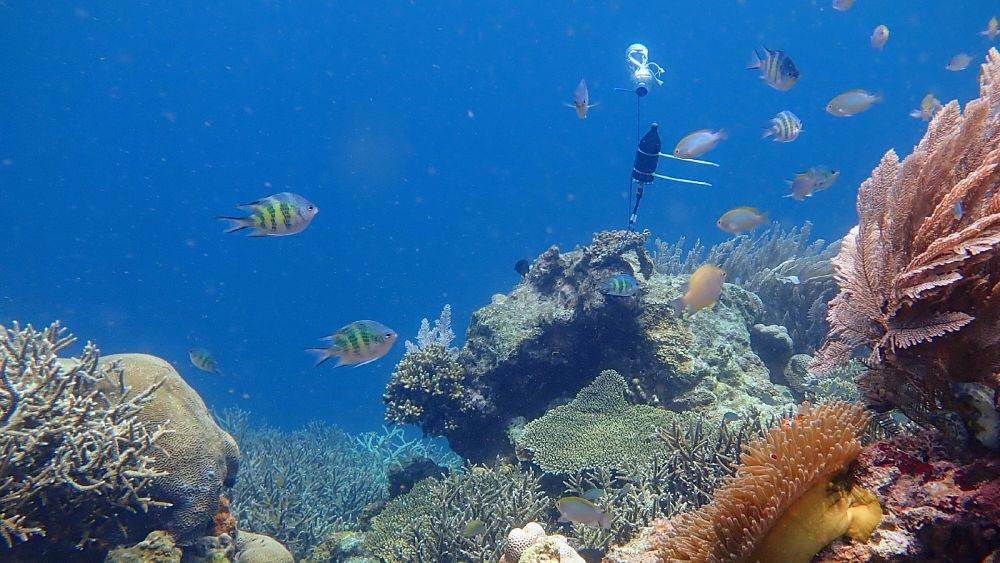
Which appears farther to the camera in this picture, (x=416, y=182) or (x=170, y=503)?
(x=416, y=182)

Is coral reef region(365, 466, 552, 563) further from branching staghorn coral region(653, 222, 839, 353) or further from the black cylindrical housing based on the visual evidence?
branching staghorn coral region(653, 222, 839, 353)

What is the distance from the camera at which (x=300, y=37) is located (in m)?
82.8

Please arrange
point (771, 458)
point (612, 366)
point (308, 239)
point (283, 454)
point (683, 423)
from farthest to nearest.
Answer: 1. point (308, 239)
2. point (283, 454)
3. point (612, 366)
4. point (683, 423)
5. point (771, 458)

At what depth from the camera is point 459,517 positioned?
5133 millimetres

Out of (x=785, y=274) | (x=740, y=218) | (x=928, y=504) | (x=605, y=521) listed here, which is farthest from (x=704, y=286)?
(x=785, y=274)

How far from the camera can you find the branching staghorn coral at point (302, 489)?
6.82 metres

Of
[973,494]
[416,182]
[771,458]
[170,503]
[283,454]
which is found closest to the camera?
[973,494]

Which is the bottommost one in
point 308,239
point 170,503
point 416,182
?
point 170,503

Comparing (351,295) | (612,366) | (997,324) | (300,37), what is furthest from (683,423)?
(300,37)

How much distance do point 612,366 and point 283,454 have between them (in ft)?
24.8

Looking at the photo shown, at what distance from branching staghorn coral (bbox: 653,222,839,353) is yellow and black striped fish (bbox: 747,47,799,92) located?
3151mm

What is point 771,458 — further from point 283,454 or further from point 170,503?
point 283,454

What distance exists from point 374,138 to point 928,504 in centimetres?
10086

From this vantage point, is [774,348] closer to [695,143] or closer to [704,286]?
[704,286]
